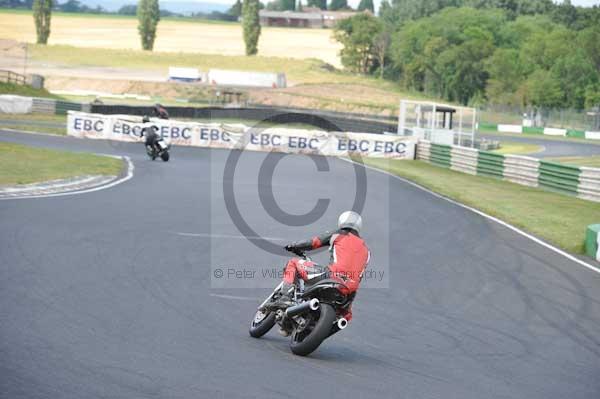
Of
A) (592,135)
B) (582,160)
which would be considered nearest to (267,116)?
(582,160)

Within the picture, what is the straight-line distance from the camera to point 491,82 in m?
101

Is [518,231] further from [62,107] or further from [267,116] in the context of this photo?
[62,107]

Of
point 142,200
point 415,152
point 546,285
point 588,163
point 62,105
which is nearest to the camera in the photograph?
point 546,285

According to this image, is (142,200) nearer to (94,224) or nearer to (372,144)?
(94,224)

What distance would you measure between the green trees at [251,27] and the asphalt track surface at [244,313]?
370 ft

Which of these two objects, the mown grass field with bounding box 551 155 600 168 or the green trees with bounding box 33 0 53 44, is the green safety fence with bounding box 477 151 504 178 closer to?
the mown grass field with bounding box 551 155 600 168

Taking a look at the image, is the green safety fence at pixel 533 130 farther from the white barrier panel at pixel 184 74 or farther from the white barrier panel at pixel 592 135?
the white barrier panel at pixel 184 74

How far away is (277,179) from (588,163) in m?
22.6

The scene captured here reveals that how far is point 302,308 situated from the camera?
334 inches

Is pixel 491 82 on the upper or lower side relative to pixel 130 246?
upper

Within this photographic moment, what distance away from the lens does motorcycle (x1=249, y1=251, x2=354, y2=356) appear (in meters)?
8.38

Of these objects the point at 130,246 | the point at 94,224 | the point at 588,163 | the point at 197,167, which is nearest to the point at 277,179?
the point at 197,167

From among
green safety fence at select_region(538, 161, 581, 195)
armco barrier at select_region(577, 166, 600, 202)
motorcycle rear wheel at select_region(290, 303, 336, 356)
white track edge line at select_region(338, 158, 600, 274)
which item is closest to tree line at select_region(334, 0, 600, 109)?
green safety fence at select_region(538, 161, 581, 195)

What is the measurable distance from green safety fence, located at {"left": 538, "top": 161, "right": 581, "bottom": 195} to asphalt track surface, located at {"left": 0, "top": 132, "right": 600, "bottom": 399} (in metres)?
9.41
